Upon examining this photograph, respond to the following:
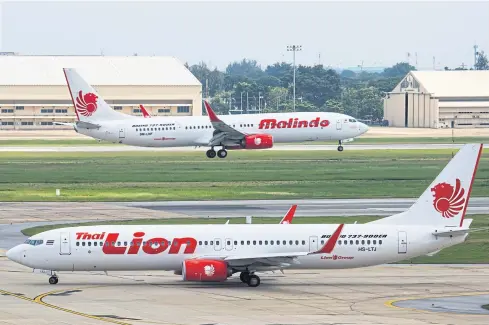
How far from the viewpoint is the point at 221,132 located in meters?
121

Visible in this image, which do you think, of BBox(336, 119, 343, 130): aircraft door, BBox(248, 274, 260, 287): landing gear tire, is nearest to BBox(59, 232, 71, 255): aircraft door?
BBox(248, 274, 260, 287): landing gear tire

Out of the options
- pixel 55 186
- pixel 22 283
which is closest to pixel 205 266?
pixel 22 283

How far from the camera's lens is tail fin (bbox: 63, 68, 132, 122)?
12206 centimetres

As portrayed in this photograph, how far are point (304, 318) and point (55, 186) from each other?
60510 millimetres

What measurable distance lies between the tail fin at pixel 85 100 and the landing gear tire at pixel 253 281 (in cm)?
7293

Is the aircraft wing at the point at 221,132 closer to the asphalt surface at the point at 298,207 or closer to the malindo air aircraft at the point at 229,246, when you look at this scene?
the asphalt surface at the point at 298,207

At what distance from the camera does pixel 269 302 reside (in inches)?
1861

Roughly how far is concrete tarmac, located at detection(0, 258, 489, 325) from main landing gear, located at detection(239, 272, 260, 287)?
0.88 feet

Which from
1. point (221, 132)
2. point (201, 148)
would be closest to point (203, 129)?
point (221, 132)

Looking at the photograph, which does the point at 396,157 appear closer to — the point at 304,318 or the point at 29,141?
the point at 29,141

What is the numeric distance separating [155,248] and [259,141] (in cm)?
6748

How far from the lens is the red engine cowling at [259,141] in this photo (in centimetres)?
11844

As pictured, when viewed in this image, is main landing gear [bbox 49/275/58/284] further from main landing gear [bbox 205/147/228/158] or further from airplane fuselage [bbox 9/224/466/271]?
main landing gear [bbox 205/147/228/158]

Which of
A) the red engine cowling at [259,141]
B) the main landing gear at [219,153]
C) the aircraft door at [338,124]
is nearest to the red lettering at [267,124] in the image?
the red engine cowling at [259,141]
